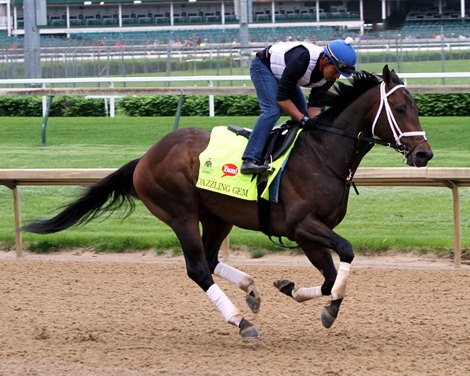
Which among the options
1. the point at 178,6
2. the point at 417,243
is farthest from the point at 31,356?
the point at 178,6

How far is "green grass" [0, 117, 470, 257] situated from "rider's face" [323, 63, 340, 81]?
2325mm

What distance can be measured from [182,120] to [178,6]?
108 ft

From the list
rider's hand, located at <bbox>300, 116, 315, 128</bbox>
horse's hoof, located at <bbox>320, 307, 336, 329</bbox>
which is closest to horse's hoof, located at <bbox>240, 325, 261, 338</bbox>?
horse's hoof, located at <bbox>320, 307, 336, 329</bbox>

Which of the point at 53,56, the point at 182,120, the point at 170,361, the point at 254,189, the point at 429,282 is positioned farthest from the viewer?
the point at 53,56

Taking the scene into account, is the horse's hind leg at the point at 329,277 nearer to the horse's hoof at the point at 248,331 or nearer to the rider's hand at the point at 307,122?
the horse's hoof at the point at 248,331

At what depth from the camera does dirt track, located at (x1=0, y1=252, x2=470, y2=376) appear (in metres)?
5.43

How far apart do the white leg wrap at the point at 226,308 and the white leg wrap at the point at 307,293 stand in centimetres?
37

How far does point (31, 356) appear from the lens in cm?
569

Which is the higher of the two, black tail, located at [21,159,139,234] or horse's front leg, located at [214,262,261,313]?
black tail, located at [21,159,139,234]

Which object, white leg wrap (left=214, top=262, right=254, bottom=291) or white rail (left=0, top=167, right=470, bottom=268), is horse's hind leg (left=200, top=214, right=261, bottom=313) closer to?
white leg wrap (left=214, top=262, right=254, bottom=291)

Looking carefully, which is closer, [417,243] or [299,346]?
[299,346]

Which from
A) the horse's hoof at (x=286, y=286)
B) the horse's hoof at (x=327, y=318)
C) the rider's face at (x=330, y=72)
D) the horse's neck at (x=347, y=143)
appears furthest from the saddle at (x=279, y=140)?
the horse's hoof at (x=327, y=318)

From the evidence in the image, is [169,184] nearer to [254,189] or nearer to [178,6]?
[254,189]

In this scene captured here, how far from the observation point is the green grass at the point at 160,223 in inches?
370
